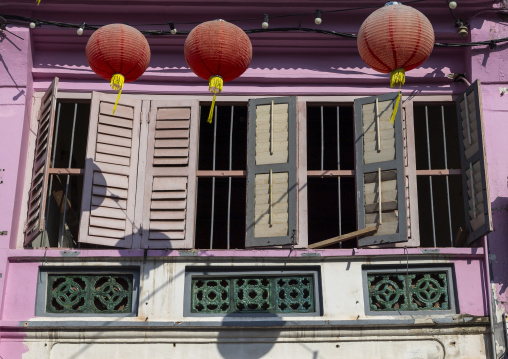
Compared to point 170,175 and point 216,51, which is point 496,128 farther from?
point 170,175

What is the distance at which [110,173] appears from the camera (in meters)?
8.00

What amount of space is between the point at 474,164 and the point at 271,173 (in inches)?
71.9

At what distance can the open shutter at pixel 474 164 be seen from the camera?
296 inches

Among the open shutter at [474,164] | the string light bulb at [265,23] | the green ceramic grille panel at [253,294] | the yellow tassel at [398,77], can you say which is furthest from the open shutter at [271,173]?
the open shutter at [474,164]

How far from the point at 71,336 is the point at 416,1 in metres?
4.45

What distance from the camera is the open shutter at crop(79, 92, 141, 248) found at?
780cm

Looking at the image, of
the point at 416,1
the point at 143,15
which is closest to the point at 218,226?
the point at 143,15

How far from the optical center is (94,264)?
7.59 metres

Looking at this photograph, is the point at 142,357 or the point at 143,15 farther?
the point at 143,15

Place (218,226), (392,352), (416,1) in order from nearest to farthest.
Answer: (392,352)
(416,1)
(218,226)

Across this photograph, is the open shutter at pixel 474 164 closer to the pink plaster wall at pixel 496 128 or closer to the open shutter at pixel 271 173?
the pink plaster wall at pixel 496 128

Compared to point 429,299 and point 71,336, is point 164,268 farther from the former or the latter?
point 429,299

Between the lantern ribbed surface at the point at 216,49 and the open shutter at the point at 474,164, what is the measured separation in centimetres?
226

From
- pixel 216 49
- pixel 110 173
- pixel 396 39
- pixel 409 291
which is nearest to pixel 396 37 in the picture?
pixel 396 39
